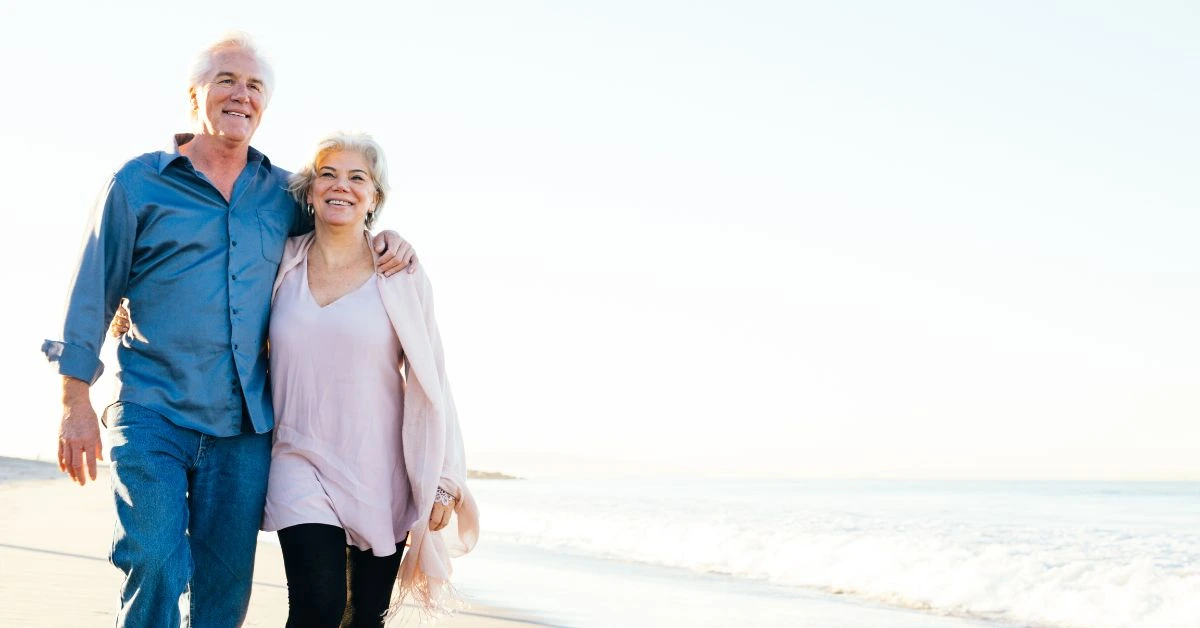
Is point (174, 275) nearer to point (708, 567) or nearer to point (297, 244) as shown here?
point (297, 244)

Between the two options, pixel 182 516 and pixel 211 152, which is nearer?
pixel 182 516

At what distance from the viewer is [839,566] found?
10.3 metres

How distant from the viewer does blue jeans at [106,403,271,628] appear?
287cm

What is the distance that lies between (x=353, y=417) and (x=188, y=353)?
50cm

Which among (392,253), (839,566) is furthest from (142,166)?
(839,566)

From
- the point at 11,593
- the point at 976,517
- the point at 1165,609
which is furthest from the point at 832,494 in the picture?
the point at 11,593

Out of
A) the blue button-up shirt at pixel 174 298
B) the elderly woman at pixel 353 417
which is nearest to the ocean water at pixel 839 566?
the elderly woman at pixel 353 417

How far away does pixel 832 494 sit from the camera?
23625mm

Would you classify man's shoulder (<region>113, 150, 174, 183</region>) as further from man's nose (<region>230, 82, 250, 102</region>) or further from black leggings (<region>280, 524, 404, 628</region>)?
black leggings (<region>280, 524, 404, 628</region>)

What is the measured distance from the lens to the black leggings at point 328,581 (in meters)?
3.14

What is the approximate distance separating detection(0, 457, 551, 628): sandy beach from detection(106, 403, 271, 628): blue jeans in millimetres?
2407

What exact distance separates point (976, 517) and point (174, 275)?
14.4 m

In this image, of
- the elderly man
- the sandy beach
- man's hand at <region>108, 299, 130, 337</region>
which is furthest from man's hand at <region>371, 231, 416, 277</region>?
the sandy beach

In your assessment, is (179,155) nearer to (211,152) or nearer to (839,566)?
(211,152)
